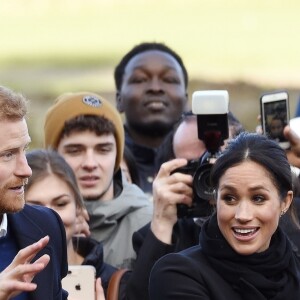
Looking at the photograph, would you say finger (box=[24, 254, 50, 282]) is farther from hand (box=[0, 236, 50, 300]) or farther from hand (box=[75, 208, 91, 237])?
hand (box=[75, 208, 91, 237])

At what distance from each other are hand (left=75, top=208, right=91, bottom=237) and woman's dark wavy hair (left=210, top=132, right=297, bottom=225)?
77cm

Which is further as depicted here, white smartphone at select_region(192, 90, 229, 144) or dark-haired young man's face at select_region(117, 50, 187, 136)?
dark-haired young man's face at select_region(117, 50, 187, 136)

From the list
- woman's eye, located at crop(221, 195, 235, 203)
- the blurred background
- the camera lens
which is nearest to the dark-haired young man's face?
the camera lens

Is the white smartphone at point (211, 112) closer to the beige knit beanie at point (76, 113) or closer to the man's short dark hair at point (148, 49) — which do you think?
the beige knit beanie at point (76, 113)

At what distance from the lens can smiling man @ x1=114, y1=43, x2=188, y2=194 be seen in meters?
6.19

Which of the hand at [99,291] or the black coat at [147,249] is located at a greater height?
the black coat at [147,249]

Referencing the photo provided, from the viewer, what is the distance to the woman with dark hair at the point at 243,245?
4.07 meters

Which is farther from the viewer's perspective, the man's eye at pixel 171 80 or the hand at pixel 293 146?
the man's eye at pixel 171 80

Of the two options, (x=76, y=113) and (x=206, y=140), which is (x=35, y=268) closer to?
(x=206, y=140)

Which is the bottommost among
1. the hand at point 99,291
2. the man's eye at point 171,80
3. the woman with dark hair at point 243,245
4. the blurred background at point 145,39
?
the blurred background at point 145,39

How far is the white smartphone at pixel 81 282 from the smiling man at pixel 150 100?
155cm

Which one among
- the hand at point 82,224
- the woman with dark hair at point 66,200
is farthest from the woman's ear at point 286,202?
the hand at point 82,224

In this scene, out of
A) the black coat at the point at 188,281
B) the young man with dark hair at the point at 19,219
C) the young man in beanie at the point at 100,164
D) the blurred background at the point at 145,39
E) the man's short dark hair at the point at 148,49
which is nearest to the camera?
the young man with dark hair at the point at 19,219

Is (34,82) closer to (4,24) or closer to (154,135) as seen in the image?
(4,24)
